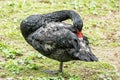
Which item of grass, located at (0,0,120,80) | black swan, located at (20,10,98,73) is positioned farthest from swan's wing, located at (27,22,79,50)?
grass, located at (0,0,120,80)

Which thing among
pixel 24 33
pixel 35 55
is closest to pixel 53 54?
pixel 24 33

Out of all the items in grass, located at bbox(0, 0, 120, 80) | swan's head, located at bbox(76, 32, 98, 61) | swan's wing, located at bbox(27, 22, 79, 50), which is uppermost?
swan's wing, located at bbox(27, 22, 79, 50)

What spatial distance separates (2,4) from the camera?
12250 millimetres

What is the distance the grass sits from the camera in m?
7.89

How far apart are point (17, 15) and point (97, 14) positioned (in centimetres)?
223

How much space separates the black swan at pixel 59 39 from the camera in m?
7.24

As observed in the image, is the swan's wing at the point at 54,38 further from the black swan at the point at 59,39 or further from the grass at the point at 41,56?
the grass at the point at 41,56

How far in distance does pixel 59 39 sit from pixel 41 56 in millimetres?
1444

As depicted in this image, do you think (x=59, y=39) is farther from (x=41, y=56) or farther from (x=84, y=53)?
(x=41, y=56)

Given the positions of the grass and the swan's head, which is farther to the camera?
the grass

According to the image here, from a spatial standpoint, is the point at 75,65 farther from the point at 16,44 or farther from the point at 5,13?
the point at 5,13

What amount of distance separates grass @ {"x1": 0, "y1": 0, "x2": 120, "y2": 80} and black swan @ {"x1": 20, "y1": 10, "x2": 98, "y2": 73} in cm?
49

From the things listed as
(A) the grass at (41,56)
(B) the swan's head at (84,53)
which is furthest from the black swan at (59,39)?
(A) the grass at (41,56)

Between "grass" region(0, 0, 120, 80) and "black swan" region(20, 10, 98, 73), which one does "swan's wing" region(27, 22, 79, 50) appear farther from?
"grass" region(0, 0, 120, 80)
